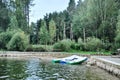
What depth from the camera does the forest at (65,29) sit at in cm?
5509

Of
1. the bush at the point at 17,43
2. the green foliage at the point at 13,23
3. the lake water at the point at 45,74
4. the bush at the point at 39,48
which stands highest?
the green foliage at the point at 13,23

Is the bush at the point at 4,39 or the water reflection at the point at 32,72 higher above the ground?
the bush at the point at 4,39

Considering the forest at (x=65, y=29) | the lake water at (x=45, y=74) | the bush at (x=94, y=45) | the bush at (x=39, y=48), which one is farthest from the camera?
the forest at (x=65, y=29)

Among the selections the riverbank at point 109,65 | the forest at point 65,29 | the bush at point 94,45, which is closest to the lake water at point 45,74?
the riverbank at point 109,65

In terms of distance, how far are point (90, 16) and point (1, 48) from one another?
21971 mm

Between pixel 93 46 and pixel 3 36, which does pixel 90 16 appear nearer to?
pixel 93 46

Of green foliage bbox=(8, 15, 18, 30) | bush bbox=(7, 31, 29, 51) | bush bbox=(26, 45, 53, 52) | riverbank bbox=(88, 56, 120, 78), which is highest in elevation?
green foliage bbox=(8, 15, 18, 30)

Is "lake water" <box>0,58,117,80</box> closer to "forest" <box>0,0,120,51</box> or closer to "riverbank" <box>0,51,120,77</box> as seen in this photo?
"riverbank" <box>0,51,120,77</box>

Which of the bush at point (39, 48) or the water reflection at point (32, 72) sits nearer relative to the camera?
the water reflection at point (32, 72)

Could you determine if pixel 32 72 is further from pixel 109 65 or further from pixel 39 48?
pixel 39 48

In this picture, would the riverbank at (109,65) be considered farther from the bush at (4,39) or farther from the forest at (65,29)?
the bush at (4,39)

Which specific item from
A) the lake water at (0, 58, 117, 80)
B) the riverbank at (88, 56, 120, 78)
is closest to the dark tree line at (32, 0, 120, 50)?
the riverbank at (88, 56, 120, 78)

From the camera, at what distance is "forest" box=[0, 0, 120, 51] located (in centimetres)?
5509

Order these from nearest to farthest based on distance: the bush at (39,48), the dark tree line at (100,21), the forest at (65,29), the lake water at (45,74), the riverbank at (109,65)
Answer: the lake water at (45,74)
the riverbank at (109,65)
the bush at (39,48)
the forest at (65,29)
the dark tree line at (100,21)
